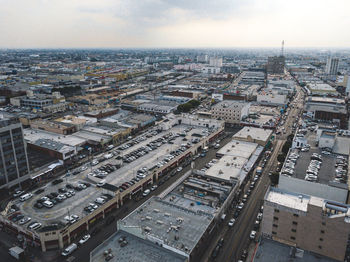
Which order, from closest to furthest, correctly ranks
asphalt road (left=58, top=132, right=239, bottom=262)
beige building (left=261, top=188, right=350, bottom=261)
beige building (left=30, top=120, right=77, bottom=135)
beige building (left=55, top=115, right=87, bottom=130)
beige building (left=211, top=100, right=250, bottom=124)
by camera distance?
beige building (left=261, top=188, right=350, bottom=261), asphalt road (left=58, top=132, right=239, bottom=262), beige building (left=30, top=120, right=77, bottom=135), beige building (left=55, top=115, right=87, bottom=130), beige building (left=211, top=100, right=250, bottom=124)

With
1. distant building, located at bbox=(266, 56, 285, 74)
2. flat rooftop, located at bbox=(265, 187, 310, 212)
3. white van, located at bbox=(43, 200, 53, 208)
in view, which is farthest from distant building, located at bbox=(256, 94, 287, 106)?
distant building, located at bbox=(266, 56, 285, 74)

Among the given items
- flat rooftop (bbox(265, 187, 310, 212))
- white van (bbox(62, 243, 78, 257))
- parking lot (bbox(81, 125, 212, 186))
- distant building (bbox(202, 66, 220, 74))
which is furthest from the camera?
distant building (bbox(202, 66, 220, 74))

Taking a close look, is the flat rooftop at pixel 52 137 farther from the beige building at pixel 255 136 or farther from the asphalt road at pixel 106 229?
the beige building at pixel 255 136

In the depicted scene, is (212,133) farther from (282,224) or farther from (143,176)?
(282,224)

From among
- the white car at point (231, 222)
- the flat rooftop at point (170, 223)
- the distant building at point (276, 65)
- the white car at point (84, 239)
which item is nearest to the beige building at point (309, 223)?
the white car at point (231, 222)

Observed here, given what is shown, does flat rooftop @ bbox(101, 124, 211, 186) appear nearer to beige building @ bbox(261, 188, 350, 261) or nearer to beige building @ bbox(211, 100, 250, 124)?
beige building @ bbox(211, 100, 250, 124)

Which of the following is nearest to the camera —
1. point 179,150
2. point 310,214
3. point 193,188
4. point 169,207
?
point 310,214

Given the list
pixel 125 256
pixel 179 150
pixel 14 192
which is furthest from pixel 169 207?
pixel 14 192
